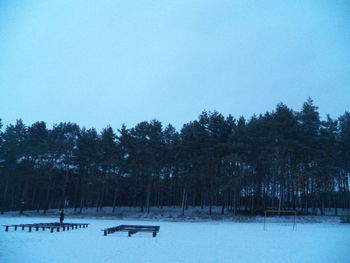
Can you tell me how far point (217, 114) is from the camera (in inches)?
1807

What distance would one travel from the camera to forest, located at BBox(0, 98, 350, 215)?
39594 millimetres

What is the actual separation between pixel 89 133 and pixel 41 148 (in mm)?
7961

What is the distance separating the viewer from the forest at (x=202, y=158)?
3959cm

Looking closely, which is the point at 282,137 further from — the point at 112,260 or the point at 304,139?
the point at 112,260

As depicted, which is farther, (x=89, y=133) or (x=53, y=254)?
(x=89, y=133)

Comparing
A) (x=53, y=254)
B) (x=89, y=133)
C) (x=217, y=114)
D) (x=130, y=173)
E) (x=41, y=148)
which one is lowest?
(x=53, y=254)

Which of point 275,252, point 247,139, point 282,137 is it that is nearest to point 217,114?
→ point 247,139

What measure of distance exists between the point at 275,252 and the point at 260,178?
114ft

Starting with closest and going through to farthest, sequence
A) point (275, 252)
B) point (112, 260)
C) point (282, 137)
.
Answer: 1. point (112, 260)
2. point (275, 252)
3. point (282, 137)

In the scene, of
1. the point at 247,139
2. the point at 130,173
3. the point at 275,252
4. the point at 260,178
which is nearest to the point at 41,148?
the point at 130,173

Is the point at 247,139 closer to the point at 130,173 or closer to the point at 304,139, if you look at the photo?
the point at 304,139

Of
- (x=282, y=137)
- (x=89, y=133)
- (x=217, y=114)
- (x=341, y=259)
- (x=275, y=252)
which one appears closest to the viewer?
(x=341, y=259)

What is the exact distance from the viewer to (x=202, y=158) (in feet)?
139

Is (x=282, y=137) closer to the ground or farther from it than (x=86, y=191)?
farther from it
